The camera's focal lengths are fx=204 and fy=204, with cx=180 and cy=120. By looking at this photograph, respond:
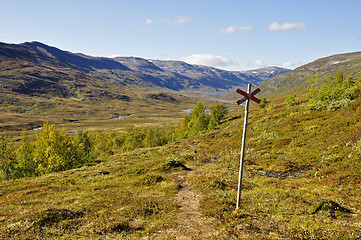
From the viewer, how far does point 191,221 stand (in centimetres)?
1422

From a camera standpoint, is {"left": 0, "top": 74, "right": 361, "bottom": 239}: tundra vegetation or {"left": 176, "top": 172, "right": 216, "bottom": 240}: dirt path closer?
{"left": 176, "top": 172, "right": 216, "bottom": 240}: dirt path

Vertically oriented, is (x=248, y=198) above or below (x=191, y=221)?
below

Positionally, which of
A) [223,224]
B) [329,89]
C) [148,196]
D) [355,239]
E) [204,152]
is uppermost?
[329,89]

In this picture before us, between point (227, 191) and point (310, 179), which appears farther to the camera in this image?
point (310, 179)

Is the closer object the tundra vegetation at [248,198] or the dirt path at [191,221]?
the dirt path at [191,221]

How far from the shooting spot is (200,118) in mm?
92938

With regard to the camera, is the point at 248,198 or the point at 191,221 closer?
the point at 191,221

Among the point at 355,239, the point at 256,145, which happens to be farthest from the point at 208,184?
the point at 256,145

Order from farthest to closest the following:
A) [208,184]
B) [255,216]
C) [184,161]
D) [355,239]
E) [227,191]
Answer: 1. [184,161]
2. [208,184]
3. [227,191]
4. [255,216]
5. [355,239]

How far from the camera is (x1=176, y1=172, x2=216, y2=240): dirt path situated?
12.1 meters

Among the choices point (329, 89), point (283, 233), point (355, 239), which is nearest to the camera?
point (355, 239)

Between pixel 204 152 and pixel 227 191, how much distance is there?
2840cm

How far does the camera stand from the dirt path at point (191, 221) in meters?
12.1

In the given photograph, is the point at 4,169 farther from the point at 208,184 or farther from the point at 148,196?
the point at 208,184
